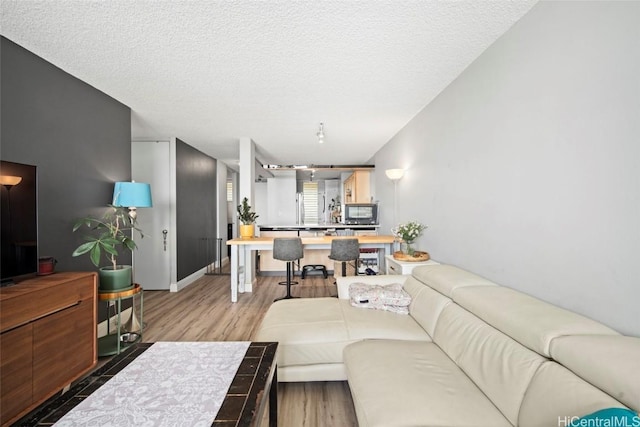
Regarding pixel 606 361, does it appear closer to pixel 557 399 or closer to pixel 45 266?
pixel 557 399

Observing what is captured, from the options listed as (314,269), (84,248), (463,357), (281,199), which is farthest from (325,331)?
(281,199)

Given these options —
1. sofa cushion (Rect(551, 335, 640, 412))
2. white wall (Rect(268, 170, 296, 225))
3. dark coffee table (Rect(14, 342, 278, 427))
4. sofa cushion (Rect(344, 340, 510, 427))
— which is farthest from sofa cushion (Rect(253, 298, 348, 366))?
white wall (Rect(268, 170, 296, 225))

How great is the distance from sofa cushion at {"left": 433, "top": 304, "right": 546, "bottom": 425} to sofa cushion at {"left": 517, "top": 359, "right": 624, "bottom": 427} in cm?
5

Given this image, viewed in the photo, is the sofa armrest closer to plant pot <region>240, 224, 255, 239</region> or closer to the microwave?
plant pot <region>240, 224, 255, 239</region>

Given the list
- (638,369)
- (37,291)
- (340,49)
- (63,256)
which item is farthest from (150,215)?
(638,369)

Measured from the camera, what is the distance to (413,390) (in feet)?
4.24

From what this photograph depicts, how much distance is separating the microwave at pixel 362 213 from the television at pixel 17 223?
15.2ft

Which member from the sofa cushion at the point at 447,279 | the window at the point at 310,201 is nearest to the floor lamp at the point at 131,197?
the sofa cushion at the point at 447,279

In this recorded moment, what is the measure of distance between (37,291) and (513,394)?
267 cm

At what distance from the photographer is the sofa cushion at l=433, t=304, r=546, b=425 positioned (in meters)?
1.14

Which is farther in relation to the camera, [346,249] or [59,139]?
[346,249]

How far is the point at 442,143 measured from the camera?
9.30 feet

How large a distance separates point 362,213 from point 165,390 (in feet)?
15.9

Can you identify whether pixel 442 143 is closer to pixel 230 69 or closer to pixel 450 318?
pixel 450 318
